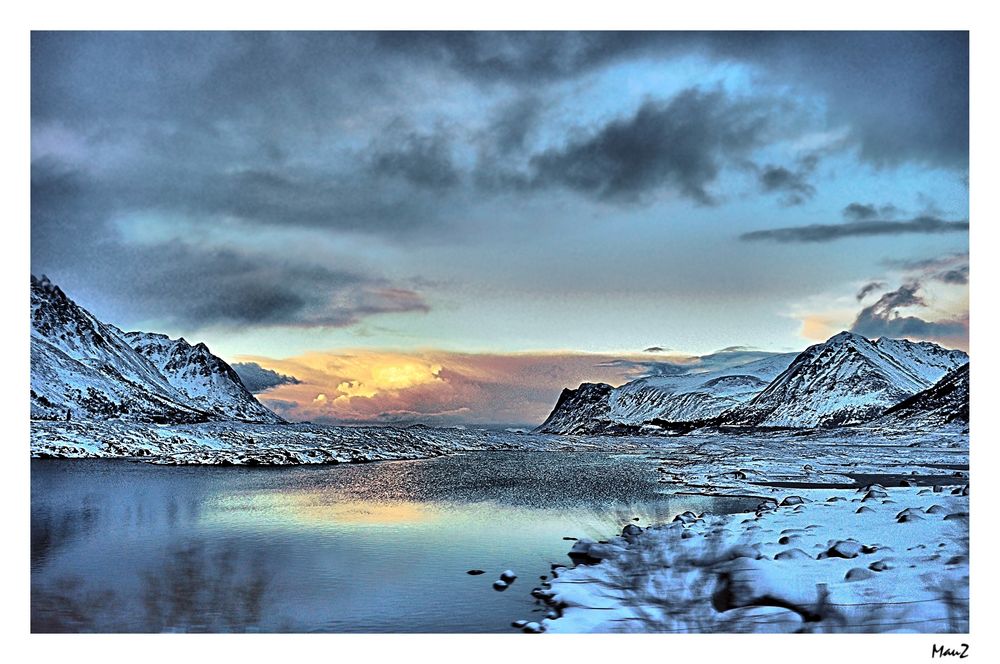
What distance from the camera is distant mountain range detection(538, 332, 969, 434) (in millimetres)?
11047

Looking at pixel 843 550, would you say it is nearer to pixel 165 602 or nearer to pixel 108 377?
pixel 165 602

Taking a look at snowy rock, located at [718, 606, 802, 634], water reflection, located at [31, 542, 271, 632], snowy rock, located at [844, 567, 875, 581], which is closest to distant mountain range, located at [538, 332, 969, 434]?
snowy rock, located at [844, 567, 875, 581]

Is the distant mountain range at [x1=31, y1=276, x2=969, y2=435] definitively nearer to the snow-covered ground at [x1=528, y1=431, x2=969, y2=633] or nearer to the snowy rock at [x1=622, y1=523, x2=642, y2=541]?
the snow-covered ground at [x1=528, y1=431, x2=969, y2=633]

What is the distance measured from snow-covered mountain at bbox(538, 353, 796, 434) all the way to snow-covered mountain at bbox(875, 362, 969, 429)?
6.94 ft

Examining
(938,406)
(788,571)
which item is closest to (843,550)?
(788,571)

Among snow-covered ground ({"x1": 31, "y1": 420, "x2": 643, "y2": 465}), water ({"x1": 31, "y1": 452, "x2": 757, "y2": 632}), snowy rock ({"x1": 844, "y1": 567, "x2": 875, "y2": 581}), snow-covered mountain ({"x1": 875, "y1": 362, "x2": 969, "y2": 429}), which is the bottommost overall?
water ({"x1": 31, "y1": 452, "x2": 757, "y2": 632})

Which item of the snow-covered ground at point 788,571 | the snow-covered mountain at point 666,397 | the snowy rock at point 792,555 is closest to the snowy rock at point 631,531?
the snow-covered ground at point 788,571

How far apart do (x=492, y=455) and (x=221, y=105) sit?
46.7 feet

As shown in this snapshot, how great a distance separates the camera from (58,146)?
8852 millimetres

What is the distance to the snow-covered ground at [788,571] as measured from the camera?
6.45 meters

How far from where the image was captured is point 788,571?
6.82m

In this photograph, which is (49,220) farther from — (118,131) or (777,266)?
(777,266)

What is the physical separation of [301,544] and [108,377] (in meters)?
15.1

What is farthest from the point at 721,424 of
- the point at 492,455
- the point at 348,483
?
the point at 348,483
